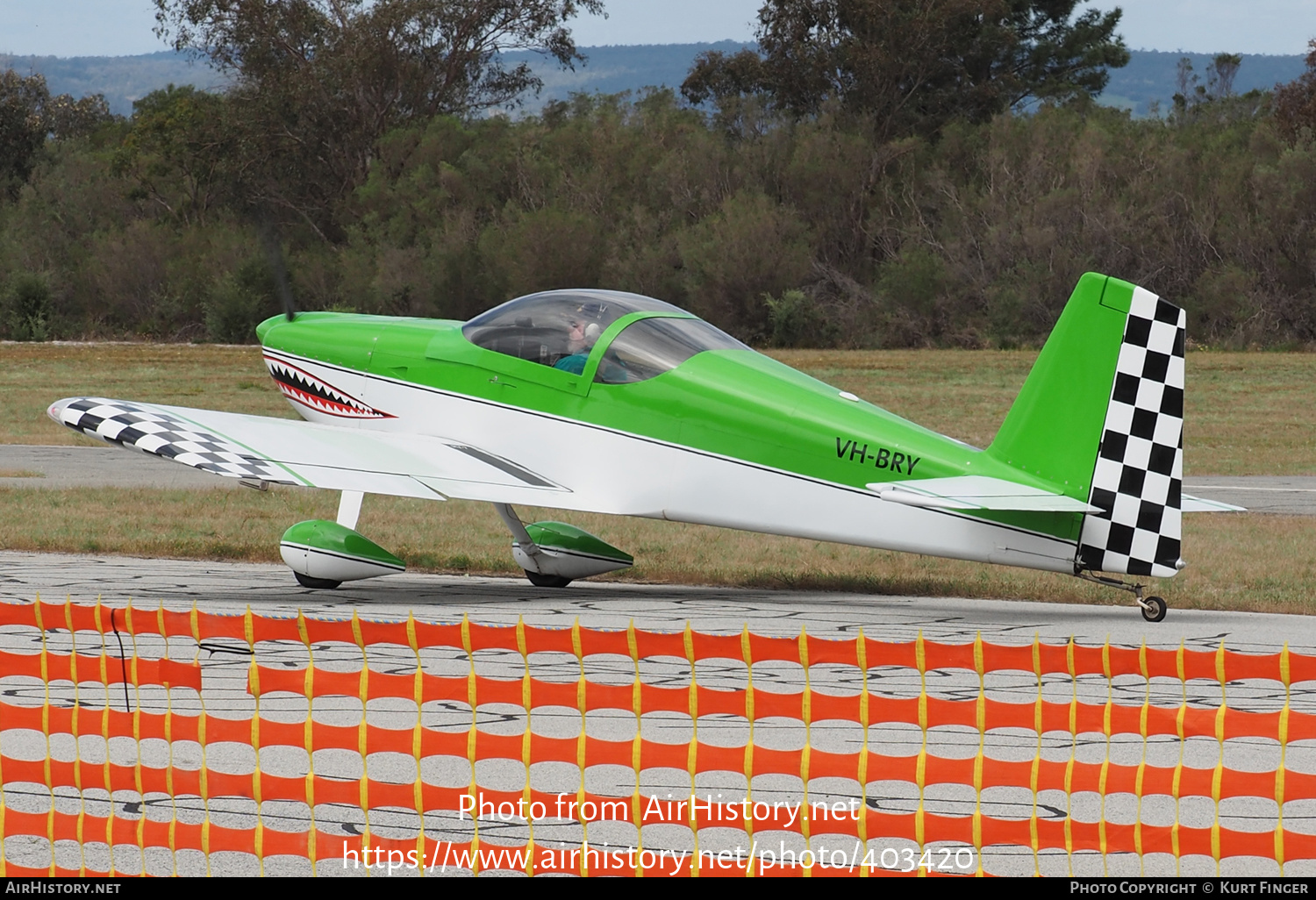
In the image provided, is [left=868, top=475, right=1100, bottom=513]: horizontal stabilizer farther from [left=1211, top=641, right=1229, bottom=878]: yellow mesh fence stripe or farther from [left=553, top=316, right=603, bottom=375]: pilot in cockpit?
[left=1211, top=641, right=1229, bottom=878]: yellow mesh fence stripe

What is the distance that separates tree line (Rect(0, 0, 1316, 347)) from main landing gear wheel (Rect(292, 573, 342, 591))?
3547 centimetres

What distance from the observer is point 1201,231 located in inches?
1759

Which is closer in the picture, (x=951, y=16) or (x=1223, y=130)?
(x=1223, y=130)

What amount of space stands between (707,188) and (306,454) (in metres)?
42.7

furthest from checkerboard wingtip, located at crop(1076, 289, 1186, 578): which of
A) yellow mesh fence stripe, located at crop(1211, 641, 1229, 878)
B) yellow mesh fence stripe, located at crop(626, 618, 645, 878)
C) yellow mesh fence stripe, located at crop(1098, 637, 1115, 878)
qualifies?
yellow mesh fence stripe, located at crop(626, 618, 645, 878)

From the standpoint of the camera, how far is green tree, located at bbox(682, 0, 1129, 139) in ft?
176

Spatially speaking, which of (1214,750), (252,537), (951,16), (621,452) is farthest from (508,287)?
(1214,750)

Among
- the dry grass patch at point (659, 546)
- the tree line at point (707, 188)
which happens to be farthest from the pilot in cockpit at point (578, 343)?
the tree line at point (707, 188)

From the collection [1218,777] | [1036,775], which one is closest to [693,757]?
[1036,775]

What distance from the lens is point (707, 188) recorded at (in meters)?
51.6

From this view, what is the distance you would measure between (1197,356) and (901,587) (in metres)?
29.7

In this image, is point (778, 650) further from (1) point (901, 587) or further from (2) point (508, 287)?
(2) point (508, 287)

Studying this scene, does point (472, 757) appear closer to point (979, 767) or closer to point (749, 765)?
point (749, 765)

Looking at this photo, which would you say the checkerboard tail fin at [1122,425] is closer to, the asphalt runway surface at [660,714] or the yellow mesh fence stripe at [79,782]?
the asphalt runway surface at [660,714]
